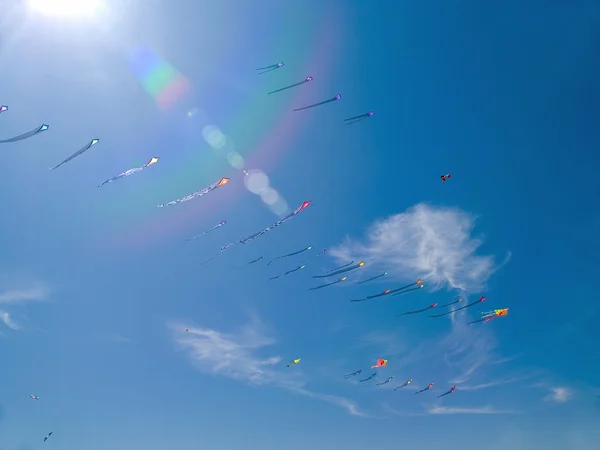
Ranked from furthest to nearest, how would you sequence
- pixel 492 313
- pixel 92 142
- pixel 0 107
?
1. pixel 492 313
2. pixel 92 142
3. pixel 0 107

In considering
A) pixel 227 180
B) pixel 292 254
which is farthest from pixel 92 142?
pixel 292 254

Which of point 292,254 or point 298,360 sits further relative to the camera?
point 298,360

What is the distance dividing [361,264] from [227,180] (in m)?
29.9

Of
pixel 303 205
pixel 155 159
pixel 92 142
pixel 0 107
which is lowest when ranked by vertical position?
pixel 0 107

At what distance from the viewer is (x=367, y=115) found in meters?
64.5

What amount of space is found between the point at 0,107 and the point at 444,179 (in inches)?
2417

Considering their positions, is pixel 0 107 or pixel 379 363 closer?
pixel 0 107

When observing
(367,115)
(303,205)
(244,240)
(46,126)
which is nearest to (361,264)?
(303,205)

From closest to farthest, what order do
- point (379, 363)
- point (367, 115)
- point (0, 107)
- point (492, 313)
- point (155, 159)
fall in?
point (0, 107) < point (155, 159) < point (367, 115) < point (492, 313) < point (379, 363)

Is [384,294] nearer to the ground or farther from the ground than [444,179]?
nearer to the ground

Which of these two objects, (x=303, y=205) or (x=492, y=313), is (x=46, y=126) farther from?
(x=492, y=313)

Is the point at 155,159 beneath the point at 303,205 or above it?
beneath

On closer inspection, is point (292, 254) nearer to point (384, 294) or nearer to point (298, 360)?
point (384, 294)

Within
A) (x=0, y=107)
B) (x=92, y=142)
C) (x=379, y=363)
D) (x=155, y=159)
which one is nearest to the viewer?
(x=0, y=107)
